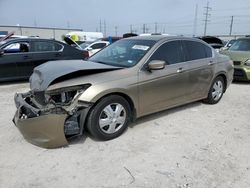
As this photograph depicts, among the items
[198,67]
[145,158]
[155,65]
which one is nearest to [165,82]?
[155,65]

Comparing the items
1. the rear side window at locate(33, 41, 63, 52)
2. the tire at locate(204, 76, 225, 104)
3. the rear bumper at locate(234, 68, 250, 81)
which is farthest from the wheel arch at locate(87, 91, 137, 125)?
the rear bumper at locate(234, 68, 250, 81)

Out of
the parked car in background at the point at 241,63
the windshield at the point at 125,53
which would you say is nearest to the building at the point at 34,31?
the parked car in background at the point at 241,63

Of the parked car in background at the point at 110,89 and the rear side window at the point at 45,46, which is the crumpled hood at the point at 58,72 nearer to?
the parked car in background at the point at 110,89

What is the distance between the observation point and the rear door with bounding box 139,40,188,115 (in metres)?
3.75

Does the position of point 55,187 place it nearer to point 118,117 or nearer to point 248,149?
point 118,117

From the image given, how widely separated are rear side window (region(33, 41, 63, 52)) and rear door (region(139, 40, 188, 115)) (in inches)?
196

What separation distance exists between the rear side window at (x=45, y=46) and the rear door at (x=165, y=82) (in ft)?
16.3

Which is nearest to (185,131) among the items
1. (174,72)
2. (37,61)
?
(174,72)

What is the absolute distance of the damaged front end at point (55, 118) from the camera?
9.73 feet

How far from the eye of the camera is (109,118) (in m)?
3.40

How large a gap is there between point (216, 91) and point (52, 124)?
3.92 meters

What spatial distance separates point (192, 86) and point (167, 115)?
0.76 m

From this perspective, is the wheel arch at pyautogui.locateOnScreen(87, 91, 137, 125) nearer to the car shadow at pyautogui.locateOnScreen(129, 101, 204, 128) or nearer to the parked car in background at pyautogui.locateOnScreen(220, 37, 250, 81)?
the car shadow at pyautogui.locateOnScreen(129, 101, 204, 128)

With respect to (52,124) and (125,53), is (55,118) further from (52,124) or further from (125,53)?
(125,53)
